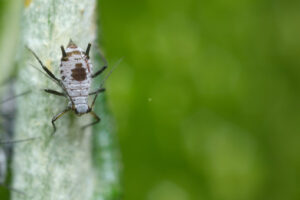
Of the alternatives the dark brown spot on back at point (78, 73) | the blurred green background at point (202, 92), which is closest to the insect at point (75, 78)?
the dark brown spot on back at point (78, 73)

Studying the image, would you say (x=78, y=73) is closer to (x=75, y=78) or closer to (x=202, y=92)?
(x=75, y=78)

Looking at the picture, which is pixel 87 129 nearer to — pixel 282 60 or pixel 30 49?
pixel 30 49

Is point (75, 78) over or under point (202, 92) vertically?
over

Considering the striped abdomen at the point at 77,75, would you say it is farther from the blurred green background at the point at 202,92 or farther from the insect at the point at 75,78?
the blurred green background at the point at 202,92

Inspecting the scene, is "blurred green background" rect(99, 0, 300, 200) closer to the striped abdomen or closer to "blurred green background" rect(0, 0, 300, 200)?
"blurred green background" rect(0, 0, 300, 200)

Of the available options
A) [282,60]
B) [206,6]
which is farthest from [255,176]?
[206,6]

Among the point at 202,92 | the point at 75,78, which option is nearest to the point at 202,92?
the point at 202,92
